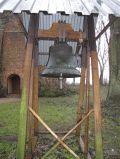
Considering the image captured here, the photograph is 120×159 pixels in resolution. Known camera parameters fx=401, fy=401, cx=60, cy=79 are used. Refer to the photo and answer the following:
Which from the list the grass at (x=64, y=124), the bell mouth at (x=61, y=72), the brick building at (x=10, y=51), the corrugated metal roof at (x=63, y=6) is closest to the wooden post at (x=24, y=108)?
the bell mouth at (x=61, y=72)

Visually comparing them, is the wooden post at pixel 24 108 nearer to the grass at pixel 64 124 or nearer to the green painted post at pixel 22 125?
the green painted post at pixel 22 125

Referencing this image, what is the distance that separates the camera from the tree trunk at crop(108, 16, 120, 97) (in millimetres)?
15356

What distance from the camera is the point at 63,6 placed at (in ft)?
18.7

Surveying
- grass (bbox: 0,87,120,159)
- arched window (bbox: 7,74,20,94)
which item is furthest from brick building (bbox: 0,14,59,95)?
grass (bbox: 0,87,120,159)

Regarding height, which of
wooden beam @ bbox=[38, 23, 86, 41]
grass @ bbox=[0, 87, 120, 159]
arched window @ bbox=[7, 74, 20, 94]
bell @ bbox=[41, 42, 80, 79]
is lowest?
grass @ bbox=[0, 87, 120, 159]

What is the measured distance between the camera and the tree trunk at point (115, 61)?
605 inches

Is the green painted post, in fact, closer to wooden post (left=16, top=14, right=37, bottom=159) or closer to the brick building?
wooden post (left=16, top=14, right=37, bottom=159)

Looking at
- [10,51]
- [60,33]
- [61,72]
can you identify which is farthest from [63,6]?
[10,51]

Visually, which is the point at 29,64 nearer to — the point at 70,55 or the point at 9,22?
the point at 70,55

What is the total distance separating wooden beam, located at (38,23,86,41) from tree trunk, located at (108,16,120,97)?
8794mm

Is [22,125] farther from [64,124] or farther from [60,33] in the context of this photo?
[64,124]

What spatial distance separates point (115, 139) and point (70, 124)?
233 centimetres

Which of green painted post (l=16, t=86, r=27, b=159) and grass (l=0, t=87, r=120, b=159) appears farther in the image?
grass (l=0, t=87, r=120, b=159)

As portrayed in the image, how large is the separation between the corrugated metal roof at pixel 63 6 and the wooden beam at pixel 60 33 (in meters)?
0.68
